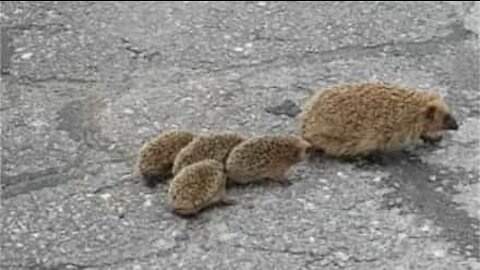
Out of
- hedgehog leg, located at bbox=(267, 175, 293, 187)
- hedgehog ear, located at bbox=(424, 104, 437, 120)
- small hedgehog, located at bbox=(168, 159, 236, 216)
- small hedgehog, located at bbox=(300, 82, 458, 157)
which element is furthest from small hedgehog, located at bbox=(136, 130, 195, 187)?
hedgehog ear, located at bbox=(424, 104, 437, 120)

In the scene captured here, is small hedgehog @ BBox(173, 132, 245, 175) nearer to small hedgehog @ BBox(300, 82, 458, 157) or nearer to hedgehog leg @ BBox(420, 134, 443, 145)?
small hedgehog @ BBox(300, 82, 458, 157)

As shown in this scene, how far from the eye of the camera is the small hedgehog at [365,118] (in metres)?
4.38

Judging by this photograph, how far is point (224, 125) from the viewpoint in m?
4.79

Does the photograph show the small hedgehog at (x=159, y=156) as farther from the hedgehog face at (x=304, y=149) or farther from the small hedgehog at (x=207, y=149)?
the hedgehog face at (x=304, y=149)

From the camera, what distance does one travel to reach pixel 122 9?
600 cm

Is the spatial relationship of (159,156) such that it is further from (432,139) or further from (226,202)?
(432,139)

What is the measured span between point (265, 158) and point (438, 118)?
0.71 meters

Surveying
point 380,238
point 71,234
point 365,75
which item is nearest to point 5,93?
point 71,234

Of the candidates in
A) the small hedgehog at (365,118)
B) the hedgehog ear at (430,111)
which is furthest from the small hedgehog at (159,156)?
the hedgehog ear at (430,111)

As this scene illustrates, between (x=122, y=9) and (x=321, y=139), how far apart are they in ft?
6.35

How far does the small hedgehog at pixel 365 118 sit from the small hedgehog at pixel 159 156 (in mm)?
482

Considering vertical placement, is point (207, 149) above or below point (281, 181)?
above

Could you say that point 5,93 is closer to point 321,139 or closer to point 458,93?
point 321,139

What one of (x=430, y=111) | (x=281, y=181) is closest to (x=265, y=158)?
(x=281, y=181)
